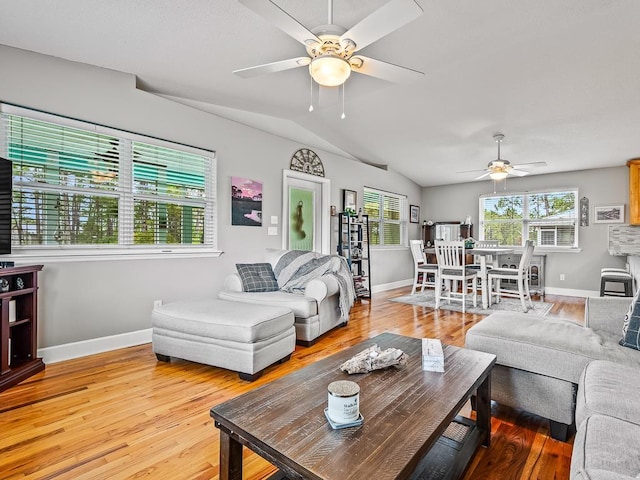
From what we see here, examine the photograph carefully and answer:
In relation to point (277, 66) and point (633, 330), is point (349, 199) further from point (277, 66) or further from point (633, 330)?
point (633, 330)

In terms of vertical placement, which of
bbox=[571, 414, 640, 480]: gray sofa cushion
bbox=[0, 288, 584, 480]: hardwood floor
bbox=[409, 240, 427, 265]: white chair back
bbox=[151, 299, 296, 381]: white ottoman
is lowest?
bbox=[0, 288, 584, 480]: hardwood floor

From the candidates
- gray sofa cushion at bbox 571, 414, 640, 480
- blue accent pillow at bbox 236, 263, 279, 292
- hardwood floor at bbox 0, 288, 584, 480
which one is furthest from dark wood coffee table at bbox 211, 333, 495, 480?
blue accent pillow at bbox 236, 263, 279, 292

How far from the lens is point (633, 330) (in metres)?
1.77

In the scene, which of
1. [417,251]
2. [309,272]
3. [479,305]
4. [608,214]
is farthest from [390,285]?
[608,214]

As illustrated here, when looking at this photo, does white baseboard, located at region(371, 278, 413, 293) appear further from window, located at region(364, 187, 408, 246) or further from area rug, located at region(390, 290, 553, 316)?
window, located at region(364, 187, 408, 246)

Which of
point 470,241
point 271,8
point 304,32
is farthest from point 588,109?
point 271,8

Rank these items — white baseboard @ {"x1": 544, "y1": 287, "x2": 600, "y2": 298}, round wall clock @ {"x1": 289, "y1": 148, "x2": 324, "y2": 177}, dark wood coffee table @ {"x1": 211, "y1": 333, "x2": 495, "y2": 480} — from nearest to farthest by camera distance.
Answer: dark wood coffee table @ {"x1": 211, "y1": 333, "x2": 495, "y2": 480} < round wall clock @ {"x1": 289, "y1": 148, "x2": 324, "y2": 177} < white baseboard @ {"x1": 544, "y1": 287, "x2": 600, "y2": 298}

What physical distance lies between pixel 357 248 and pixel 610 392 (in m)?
4.60

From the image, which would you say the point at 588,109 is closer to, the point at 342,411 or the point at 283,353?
the point at 283,353

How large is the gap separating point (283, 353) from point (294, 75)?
2.57 meters

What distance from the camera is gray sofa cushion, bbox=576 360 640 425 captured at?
117cm

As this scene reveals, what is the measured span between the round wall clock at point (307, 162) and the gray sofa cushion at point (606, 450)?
4.31 m

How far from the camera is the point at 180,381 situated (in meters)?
2.42

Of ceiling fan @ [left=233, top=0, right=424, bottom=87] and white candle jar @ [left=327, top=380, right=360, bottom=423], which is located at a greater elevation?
ceiling fan @ [left=233, top=0, right=424, bottom=87]
